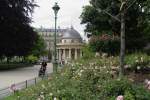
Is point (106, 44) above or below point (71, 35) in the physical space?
below

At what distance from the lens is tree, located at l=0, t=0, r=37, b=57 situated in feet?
183

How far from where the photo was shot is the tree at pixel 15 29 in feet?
183

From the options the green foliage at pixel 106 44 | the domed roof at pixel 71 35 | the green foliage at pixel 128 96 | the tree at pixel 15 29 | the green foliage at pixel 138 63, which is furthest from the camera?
the domed roof at pixel 71 35

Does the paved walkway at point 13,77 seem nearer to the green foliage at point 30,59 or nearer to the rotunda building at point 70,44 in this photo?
the green foliage at point 30,59

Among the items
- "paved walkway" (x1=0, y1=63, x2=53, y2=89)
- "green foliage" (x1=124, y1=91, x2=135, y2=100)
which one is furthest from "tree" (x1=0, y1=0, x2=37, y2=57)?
"green foliage" (x1=124, y1=91, x2=135, y2=100)

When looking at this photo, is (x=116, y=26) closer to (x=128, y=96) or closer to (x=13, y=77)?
(x=13, y=77)

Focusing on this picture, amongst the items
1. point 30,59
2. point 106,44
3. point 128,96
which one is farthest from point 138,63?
point 30,59

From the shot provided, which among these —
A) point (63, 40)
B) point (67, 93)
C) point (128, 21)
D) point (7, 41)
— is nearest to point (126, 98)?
point (67, 93)

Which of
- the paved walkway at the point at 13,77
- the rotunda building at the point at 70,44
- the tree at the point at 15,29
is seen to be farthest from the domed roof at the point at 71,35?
the paved walkway at the point at 13,77

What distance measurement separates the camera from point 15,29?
184 feet

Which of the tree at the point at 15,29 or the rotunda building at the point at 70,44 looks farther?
the rotunda building at the point at 70,44

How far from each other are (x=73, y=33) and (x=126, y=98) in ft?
507

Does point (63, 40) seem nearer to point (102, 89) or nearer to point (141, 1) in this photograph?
point (141, 1)

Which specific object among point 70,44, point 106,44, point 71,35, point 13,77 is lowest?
Answer: point 13,77
